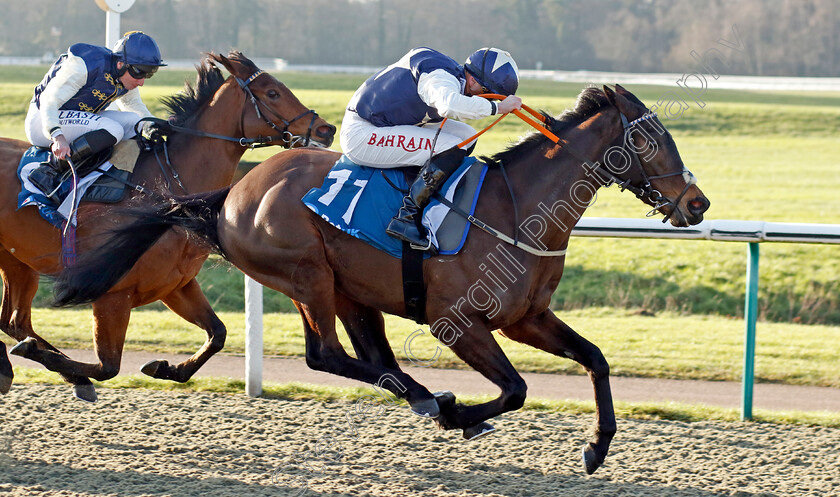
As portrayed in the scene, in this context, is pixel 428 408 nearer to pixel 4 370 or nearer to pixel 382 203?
pixel 382 203

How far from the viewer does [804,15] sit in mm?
33312

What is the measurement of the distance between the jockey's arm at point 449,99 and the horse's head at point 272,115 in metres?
1.25

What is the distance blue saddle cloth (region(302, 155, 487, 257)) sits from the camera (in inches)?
141

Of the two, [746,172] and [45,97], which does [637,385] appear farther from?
[746,172]

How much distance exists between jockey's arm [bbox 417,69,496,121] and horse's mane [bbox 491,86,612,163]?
36cm

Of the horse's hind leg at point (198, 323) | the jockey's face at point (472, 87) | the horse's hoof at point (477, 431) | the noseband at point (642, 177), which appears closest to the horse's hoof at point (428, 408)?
the horse's hoof at point (477, 431)

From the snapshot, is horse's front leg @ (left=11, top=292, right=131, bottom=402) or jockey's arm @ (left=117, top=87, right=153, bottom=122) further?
jockey's arm @ (left=117, top=87, right=153, bottom=122)

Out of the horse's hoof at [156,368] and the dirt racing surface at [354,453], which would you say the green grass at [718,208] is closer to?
the horse's hoof at [156,368]

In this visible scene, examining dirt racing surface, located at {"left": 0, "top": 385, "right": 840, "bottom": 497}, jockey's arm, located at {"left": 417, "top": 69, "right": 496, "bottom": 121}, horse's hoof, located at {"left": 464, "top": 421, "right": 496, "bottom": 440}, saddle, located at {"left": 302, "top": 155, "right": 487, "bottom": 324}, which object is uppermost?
jockey's arm, located at {"left": 417, "top": 69, "right": 496, "bottom": 121}

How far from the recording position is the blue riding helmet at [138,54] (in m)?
4.48

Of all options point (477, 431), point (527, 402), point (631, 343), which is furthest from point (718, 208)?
point (477, 431)

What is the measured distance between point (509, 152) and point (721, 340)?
3.48m

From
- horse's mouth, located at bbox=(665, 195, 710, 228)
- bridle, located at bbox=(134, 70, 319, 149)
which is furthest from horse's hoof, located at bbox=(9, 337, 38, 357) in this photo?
horse's mouth, located at bbox=(665, 195, 710, 228)

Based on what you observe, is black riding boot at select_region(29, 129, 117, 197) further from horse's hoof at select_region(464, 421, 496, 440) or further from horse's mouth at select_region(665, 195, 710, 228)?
horse's mouth at select_region(665, 195, 710, 228)
